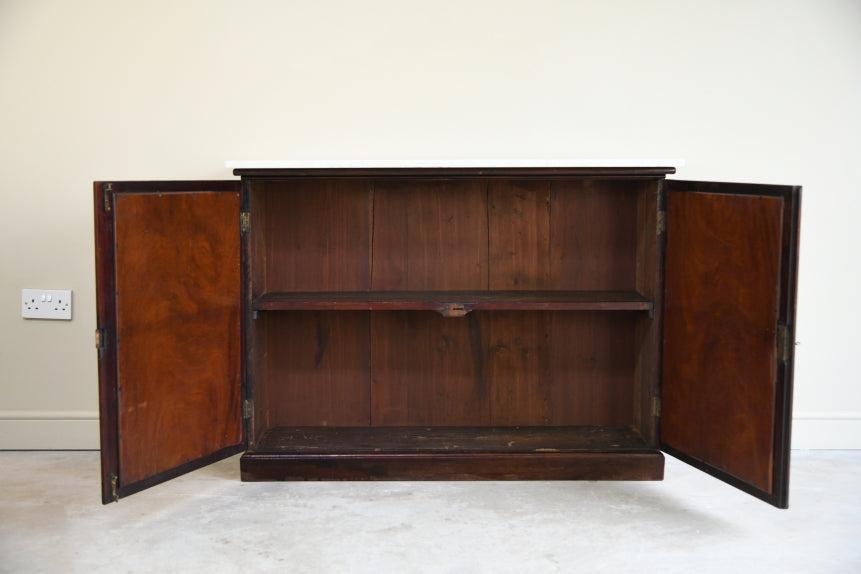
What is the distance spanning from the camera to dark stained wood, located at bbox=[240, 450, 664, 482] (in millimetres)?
2744

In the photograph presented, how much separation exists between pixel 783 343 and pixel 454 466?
110 centimetres

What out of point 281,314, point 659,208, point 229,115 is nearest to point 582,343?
point 659,208

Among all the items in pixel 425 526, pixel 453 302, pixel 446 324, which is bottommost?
pixel 425 526

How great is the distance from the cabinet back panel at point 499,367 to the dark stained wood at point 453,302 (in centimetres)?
17

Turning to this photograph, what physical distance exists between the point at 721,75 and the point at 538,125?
70cm

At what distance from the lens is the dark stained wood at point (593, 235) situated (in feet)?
9.63

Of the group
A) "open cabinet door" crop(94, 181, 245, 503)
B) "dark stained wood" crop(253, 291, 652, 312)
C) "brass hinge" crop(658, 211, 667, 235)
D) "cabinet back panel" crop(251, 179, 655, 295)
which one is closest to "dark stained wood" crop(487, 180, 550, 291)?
"cabinet back panel" crop(251, 179, 655, 295)

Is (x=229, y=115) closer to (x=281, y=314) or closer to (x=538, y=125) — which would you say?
(x=281, y=314)

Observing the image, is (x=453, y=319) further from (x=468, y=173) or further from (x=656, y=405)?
(x=656, y=405)

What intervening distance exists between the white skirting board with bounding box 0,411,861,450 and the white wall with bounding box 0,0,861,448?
0.02 m

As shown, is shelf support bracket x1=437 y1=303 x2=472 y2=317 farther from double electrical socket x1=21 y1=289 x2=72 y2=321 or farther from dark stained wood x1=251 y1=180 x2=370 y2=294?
double electrical socket x1=21 y1=289 x2=72 y2=321

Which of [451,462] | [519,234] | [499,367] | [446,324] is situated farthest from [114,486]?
[519,234]

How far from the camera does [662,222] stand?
8.93 feet

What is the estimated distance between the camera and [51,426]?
3.13 meters
